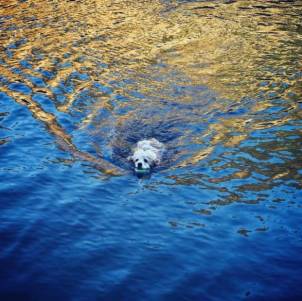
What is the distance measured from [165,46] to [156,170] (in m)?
11.5

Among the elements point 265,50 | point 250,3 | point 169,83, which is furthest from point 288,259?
point 250,3

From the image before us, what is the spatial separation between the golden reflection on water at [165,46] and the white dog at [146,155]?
85 cm

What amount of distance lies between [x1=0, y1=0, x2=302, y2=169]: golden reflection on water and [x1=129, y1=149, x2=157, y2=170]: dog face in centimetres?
96

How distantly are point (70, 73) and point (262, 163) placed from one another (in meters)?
9.51

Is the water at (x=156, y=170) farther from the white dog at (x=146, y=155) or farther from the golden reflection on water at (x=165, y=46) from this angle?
the white dog at (x=146, y=155)

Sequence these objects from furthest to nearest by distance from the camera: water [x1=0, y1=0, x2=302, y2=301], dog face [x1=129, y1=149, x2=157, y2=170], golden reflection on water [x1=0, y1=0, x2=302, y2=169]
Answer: golden reflection on water [x1=0, y1=0, x2=302, y2=169]
dog face [x1=129, y1=149, x2=157, y2=170]
water [x1=0, y1=0, x2=302, y2=301]

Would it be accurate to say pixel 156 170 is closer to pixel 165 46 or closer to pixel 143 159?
pixel 143 159

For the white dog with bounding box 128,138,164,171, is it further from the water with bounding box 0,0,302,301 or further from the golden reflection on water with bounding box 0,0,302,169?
the golden reflection on water with bounding box 0,0,302,169

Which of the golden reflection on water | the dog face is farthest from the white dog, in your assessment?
the golden reflection on water

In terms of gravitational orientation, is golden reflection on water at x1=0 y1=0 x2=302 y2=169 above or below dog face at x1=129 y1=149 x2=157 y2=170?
above

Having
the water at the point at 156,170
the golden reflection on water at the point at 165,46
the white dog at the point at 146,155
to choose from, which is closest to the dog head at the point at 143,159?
the white dog at the point at 146,155

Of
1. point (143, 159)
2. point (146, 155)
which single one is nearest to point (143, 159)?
point (143, 159)

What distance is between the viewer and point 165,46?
21.4 meters

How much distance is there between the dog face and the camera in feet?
35.8
